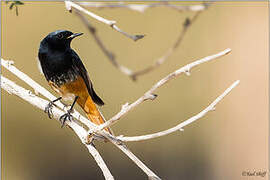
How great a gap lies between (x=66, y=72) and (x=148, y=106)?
3.37 metres

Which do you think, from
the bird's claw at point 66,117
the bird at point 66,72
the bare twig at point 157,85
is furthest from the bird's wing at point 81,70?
the bare twig at point 157,85

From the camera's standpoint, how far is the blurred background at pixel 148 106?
6156 millimetres

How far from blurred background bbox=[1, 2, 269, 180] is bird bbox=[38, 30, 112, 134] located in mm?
1911

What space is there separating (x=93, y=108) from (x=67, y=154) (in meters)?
2.96

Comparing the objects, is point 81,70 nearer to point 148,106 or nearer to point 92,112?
point 92,112

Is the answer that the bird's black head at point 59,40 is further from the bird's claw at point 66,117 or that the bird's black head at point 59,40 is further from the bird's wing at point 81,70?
the bird's claw at point 66,117

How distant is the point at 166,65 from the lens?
6.88 m

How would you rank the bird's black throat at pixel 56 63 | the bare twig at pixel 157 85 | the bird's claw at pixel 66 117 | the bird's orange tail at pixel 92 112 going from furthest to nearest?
the bird's orange tail at pixel 92 112 < the bird's black throat at pixel 56 63 < the bird's claw at pixel 66 117 < the bare twig at pixel 157 85

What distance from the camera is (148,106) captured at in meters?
7.13

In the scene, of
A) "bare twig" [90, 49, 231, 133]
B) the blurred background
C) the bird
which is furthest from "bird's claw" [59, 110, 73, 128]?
the blurred background

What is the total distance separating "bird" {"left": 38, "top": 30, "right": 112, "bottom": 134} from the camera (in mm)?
3783

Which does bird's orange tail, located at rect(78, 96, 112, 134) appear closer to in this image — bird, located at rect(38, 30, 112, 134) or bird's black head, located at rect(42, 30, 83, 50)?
bird, located at rect(38, 30, 112, 134)

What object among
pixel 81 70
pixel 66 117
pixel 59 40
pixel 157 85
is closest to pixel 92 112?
pixel 81 70

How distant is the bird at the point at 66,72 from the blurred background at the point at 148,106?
75.3 inches
